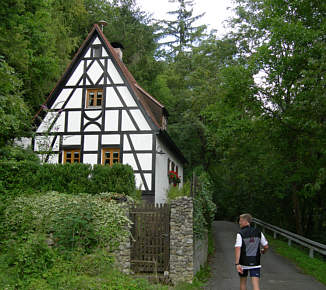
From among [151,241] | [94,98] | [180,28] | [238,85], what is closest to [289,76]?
[238,85]

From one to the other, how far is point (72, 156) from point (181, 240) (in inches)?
383

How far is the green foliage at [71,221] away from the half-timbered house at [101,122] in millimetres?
5827

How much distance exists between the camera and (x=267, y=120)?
17188 millimetres

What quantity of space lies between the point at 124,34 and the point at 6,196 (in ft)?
58.3

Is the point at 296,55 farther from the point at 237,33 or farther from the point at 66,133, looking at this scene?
the point at 66,133

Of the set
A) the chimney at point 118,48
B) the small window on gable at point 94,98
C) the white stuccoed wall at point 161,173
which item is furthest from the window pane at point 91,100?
the chimney at point 118,48

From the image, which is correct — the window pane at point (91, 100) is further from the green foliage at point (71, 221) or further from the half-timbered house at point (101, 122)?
the green foliage at point (71, 221)

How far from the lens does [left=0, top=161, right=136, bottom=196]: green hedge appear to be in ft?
41.8

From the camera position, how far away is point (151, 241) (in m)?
10.1

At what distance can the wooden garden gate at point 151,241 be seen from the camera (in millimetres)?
9969

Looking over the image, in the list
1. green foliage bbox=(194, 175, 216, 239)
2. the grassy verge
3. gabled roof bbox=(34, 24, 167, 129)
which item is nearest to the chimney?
gabled roof bbox=(34, 24, 167, 129)

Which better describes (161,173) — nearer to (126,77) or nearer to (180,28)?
(126,77)

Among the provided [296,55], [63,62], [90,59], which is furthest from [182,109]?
[296,55]

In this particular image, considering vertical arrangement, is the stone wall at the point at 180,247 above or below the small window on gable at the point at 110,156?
below
